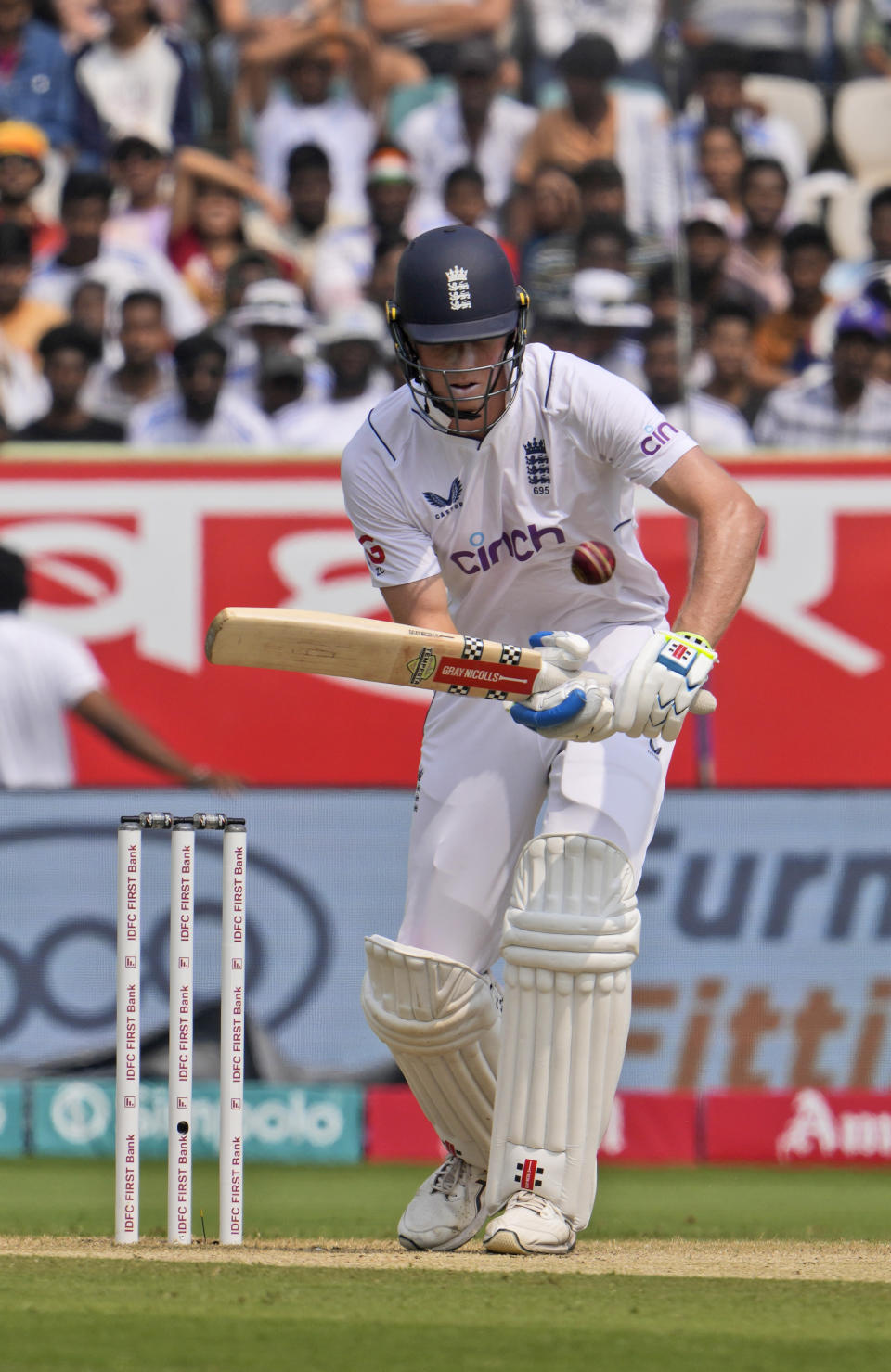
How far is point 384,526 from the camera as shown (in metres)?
4.16

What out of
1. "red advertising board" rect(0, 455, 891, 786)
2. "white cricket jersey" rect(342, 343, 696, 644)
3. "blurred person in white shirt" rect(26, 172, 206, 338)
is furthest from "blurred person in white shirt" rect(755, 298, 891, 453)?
"white cricket jersey" rect(342, 343, 696, 644)

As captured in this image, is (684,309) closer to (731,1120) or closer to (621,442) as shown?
(731,1120)

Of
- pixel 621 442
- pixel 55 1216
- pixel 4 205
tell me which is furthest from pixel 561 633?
pixel 4 205

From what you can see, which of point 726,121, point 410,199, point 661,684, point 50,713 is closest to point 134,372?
point 410,199

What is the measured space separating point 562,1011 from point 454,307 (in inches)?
54.8

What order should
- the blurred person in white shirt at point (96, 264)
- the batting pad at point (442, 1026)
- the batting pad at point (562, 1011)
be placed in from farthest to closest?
the blurred person in white shirt at point (96, 264) < the batting pad at point (442, 1026) < the batting pad at point (562, 1011)

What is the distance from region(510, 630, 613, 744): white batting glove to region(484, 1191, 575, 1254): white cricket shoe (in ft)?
2.94

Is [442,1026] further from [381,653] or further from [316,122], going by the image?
[316,122]

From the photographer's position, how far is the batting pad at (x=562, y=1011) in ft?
12.2

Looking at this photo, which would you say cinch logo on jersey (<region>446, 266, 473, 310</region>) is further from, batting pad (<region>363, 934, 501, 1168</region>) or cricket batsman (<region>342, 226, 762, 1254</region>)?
batting pad (<region>363, 934, 501, 1168</region>)

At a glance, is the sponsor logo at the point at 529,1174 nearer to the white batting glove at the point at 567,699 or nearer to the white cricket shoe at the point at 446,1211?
the white cricket shoe at the point at 446,1211

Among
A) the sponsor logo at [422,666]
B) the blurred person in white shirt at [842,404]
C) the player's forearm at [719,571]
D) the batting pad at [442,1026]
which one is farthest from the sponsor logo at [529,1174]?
the blurred person in white shirt at [842,404]

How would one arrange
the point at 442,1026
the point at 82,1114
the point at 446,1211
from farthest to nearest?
the point at 82,1114 < the point at 446,1211 < the point at 442,1026

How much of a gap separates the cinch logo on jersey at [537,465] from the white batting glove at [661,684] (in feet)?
1.63
